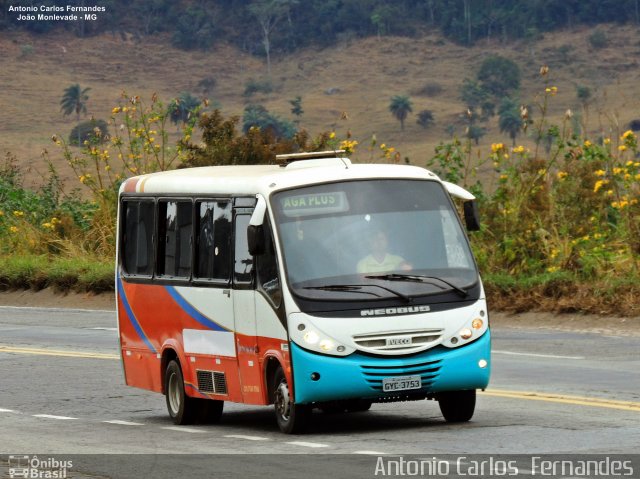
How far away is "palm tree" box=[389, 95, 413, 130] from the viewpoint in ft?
468

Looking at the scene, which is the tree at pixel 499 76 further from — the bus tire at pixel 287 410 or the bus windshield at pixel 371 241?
the bus tire at pixel 287 410

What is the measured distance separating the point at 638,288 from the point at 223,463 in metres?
12.6

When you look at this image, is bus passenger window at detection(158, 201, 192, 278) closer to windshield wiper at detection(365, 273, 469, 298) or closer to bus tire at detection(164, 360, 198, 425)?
bus tire at detection(164, 360, 198, 425)

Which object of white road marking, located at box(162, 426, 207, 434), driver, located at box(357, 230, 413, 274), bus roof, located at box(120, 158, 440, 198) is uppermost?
bus roof, located at box(120, 158, 440, 198)

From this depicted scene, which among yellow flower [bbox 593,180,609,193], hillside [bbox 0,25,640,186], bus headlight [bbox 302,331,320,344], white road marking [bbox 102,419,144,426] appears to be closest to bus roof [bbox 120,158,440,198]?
bus headlight [bbox 302,331,320,344]

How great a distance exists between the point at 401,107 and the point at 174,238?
128870 millimetres

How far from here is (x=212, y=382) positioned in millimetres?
13922

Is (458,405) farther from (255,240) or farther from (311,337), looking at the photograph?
(255,240)

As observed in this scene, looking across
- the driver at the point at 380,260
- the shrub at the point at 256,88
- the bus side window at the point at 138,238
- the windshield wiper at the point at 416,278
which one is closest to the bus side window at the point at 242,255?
Answer: the driver at the point at 380,260

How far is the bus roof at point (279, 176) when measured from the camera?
13109 millimetres

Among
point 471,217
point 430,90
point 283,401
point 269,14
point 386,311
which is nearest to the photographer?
point 386,311

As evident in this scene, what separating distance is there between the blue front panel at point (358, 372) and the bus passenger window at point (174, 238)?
2.38 m

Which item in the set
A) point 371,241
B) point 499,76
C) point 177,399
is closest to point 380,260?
Answer: point 371,241

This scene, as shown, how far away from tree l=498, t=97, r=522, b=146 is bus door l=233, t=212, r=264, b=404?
124263 millimetres
